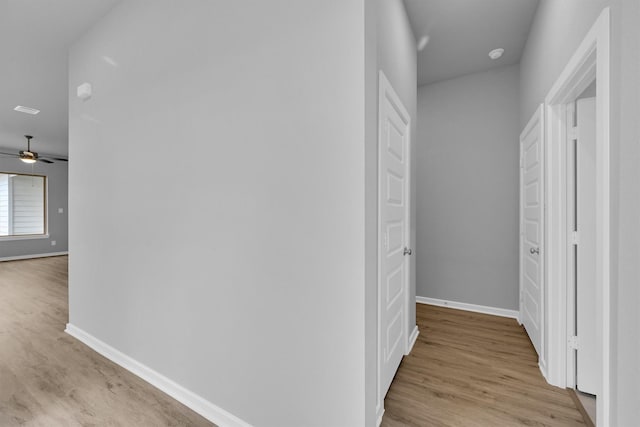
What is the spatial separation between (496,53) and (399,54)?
5.22ft

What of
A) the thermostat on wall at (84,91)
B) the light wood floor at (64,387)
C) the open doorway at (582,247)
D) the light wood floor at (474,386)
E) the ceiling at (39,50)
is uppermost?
the ceiling at (39,50)

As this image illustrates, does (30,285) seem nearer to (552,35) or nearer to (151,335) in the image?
(151,335)

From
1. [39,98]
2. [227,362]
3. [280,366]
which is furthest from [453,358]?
[39,98]

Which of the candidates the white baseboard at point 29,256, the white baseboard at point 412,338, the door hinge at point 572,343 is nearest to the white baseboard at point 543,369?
the door hinge at point 572,343

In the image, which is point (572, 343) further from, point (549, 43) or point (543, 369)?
point (549, 43)

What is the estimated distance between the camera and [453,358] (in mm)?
2412

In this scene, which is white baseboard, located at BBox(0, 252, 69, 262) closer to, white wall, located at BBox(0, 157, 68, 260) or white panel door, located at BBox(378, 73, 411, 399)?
white wall, located at BBox(0, 157, 68, 260)

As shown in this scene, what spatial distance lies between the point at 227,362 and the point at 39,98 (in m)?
4.87

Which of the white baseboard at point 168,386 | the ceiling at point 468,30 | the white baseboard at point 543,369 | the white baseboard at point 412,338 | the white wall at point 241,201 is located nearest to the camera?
the white wall at point 241,201

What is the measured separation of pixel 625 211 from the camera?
1059 millimetres

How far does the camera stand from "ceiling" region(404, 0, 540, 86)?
236cm

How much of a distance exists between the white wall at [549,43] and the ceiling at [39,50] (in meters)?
3.14

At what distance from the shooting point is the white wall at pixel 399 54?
1.77m

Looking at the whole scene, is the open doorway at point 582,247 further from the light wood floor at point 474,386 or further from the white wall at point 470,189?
the white wall at point 470,189
